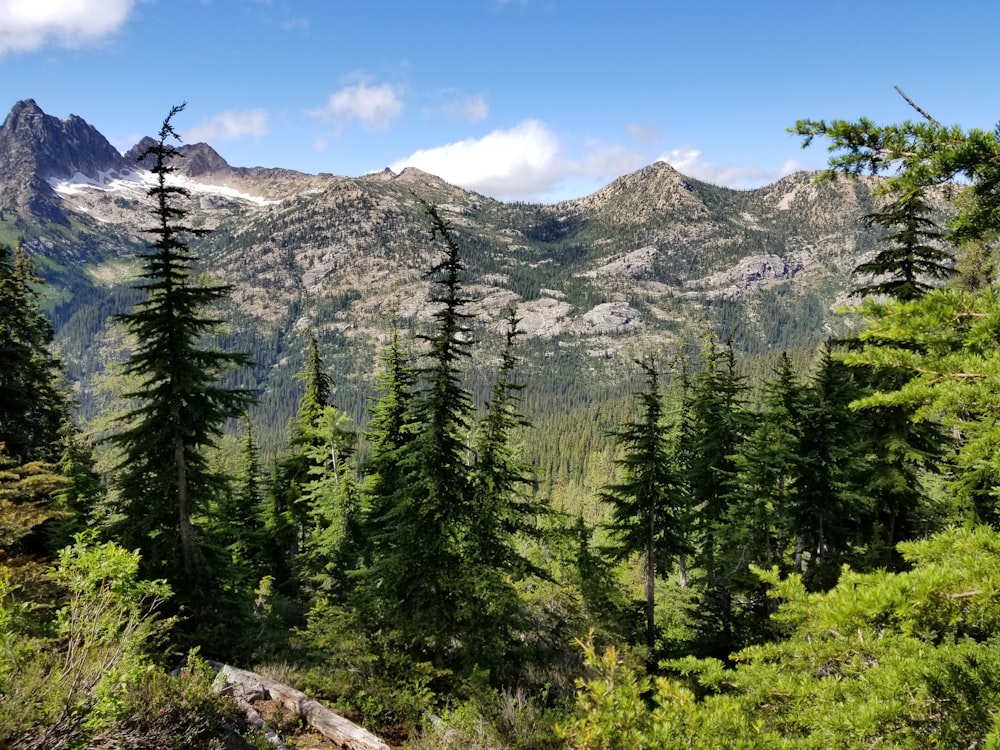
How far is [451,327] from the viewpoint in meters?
15.4

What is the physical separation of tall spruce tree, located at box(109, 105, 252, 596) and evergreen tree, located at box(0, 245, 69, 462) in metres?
4.20

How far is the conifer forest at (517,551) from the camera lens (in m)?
4.46

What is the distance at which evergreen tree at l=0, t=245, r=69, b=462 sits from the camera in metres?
18.2

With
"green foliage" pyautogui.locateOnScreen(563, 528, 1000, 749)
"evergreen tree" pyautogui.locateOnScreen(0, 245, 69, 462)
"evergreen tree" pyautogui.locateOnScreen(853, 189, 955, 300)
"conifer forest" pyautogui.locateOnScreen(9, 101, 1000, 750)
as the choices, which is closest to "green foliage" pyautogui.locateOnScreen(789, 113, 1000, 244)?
"conifer forest" pyautogui.locateOnScreen(9, 101, 1000, 750)

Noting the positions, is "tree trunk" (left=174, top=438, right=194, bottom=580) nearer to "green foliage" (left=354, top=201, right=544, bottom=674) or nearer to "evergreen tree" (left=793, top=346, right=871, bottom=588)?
"green foliage" (left=354, top=201, right=544, bottom=674)

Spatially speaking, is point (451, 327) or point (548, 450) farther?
point (548, 450)

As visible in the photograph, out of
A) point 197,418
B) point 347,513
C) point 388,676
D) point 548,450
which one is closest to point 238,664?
point 388,676

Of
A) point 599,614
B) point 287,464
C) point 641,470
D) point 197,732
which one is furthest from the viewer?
point 287,464

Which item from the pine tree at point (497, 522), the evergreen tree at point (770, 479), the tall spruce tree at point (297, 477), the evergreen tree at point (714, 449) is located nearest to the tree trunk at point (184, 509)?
the tall spruce tree at point (297, 477)

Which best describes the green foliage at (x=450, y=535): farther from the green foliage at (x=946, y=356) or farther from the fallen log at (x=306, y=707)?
the green foliage at (x=946, y=356)

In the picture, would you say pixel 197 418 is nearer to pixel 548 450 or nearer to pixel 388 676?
pixel 388 676

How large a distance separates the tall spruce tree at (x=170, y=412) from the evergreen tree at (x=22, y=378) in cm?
420

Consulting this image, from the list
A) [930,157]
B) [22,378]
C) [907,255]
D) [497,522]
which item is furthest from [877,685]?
[22,378]

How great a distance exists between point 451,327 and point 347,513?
12482 mm
